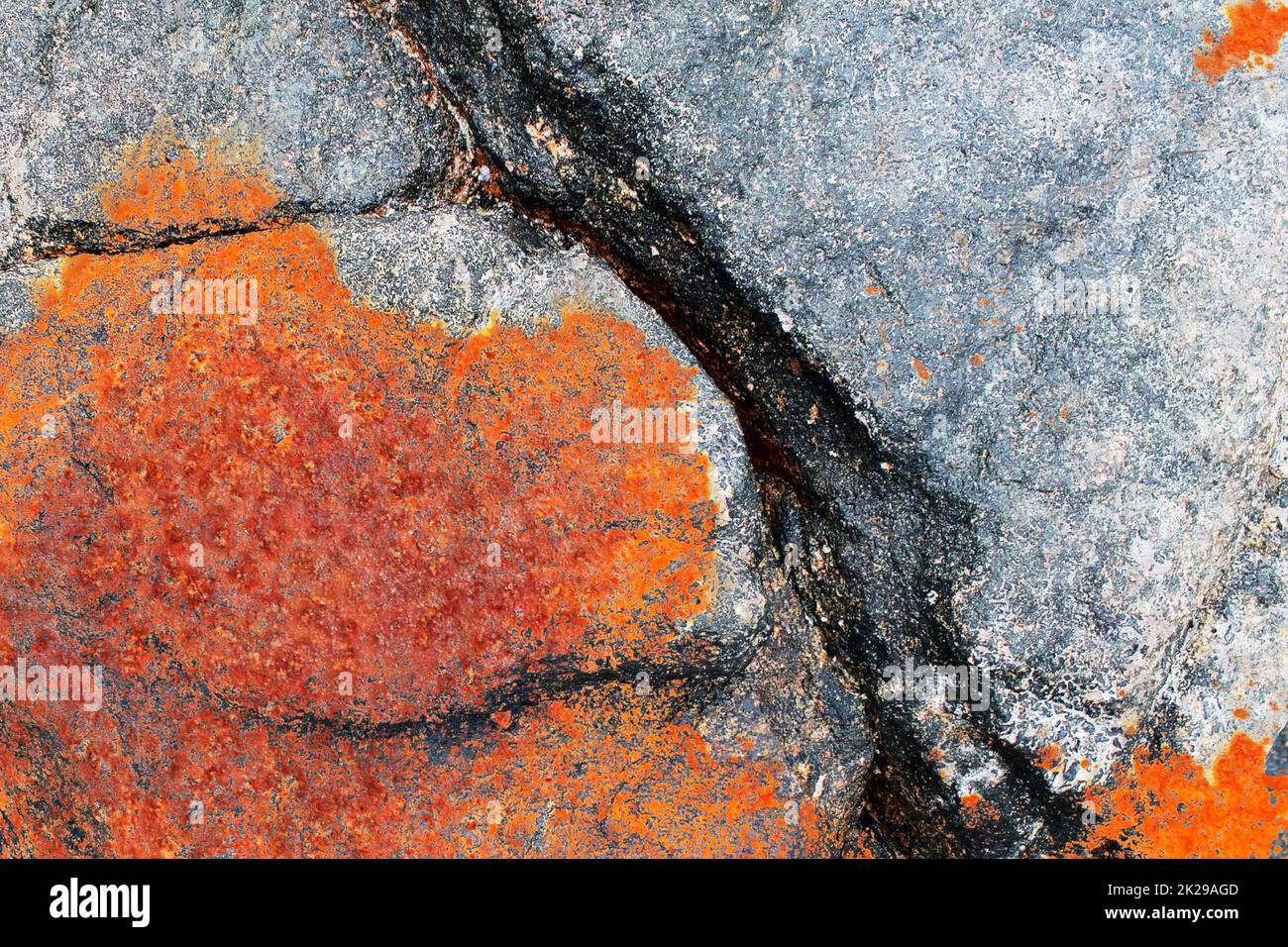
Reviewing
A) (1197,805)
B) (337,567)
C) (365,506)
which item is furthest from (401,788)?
(1197,805)

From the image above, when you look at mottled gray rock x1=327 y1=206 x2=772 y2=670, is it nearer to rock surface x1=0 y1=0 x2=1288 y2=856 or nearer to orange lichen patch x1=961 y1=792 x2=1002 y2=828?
rock surface x1=0 y1=0 x2=1288 y2=856

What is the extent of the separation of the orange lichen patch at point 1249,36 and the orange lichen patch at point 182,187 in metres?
1.84

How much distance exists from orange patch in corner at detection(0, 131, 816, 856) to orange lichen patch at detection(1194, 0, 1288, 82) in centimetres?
115

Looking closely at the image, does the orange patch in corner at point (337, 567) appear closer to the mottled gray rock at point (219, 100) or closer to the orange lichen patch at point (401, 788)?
→ the orange lichen patch at point (401, 788)

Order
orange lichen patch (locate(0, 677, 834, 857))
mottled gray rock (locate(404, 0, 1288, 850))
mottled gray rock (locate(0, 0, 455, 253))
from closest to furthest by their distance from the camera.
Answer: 1. mottled gray rock (locate(404, 0, 1288, 850))
2. orange lichen patch (locate(0, 677, 834, 857))
3. mottled gray rock (locate(0, 0, 455, 253))

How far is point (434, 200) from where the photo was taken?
6.97 ft

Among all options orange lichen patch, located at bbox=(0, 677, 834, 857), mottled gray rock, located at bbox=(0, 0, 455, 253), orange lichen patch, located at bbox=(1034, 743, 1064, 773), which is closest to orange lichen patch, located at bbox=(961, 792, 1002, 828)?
orange lichen patch, located at bbox=(1034, 743, 1064, 773)

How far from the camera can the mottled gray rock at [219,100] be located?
2107mm

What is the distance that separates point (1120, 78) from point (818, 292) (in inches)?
26.4

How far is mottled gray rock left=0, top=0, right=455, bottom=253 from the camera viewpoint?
6.91 feet

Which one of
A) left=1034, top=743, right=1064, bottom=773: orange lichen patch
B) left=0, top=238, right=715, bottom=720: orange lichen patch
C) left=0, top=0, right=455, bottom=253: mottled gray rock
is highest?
left=0, top=0, right=455, bottom=253: mottled gray rock

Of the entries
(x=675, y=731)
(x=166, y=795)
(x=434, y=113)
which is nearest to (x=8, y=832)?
(x=166, y=795)

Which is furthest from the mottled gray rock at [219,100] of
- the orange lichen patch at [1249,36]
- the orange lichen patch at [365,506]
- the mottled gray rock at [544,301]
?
the orange lichen patch at [1249,36]

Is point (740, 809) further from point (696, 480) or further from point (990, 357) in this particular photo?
point (990, 357)
